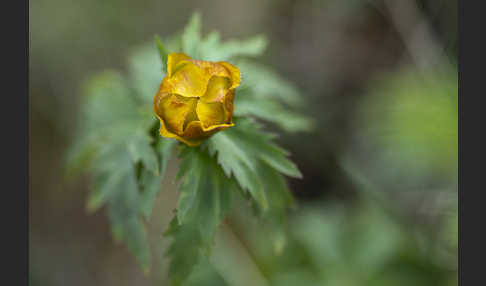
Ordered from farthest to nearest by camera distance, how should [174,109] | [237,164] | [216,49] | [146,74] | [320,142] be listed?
[320,142]
[146,74]
[216,49]
[237,164]
[174,109]

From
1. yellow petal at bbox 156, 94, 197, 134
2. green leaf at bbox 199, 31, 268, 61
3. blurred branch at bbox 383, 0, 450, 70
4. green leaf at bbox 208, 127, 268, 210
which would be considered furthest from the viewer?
blurred branch at bbox 383, 0, 450, 70

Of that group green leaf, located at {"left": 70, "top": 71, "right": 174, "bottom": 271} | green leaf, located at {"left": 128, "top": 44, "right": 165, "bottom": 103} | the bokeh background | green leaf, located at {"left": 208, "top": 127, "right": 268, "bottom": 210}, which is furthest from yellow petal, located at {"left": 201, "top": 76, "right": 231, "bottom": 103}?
the bokeh background

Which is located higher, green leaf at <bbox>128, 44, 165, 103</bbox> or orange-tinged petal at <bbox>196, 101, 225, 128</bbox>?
green leaf at <bbox>128, 44, 165, 103</bbox>

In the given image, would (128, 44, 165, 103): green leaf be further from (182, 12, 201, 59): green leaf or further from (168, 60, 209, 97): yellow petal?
(168, 60, 209, 97): yellow petal

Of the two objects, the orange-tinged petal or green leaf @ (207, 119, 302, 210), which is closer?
the orange-tinged petal

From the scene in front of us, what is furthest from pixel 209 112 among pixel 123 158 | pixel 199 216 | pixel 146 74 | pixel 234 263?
pixel 234 263

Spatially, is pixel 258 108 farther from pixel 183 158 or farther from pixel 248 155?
pixel 183 158
